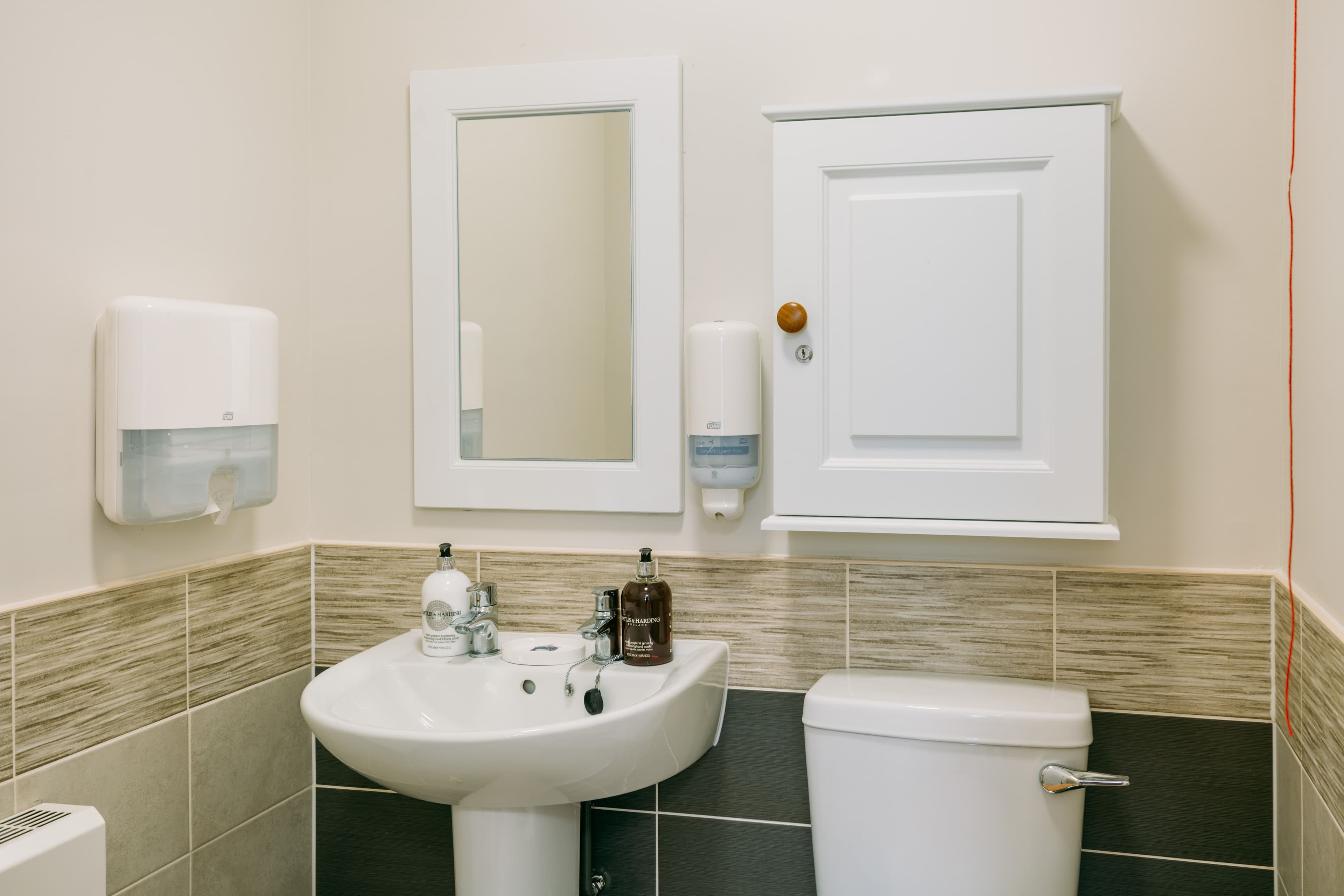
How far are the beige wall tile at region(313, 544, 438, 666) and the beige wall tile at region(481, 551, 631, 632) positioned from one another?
0.42 feet

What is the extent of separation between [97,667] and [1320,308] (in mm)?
1610

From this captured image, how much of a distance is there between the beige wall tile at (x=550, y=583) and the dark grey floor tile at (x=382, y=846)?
37cm

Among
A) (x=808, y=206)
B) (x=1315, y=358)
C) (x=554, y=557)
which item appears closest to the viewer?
(x=1315, y=358)

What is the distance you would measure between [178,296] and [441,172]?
466 mm

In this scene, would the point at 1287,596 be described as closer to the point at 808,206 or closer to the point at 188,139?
the point at 808,206

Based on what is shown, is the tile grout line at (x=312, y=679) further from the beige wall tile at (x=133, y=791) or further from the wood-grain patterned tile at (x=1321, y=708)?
the wood-grain patterned tile at (x=1321, y=708)

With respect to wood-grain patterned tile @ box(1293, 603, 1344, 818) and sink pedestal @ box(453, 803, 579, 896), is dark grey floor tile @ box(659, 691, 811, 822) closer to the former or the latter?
sink pedestal @ box(453, 803, 579, 896)

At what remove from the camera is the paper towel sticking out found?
1274mm

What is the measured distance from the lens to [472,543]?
1581 millimetres

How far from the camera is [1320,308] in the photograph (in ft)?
3.66

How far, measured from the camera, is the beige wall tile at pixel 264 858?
139 cm

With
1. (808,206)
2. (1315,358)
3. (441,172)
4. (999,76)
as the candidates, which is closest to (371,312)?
(441,172)

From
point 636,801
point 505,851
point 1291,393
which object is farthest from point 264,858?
point 1291,393

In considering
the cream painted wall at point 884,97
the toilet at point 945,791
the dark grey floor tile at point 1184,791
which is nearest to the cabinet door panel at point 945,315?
the cream painted wall at point 884,97
